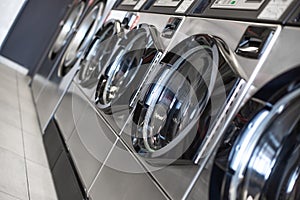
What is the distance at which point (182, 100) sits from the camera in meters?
1.50

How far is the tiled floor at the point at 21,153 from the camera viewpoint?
2.29 metres

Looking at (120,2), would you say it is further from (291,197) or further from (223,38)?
(291,197)

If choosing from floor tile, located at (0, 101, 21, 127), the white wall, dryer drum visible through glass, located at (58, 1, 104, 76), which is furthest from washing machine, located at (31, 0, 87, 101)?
the white wall

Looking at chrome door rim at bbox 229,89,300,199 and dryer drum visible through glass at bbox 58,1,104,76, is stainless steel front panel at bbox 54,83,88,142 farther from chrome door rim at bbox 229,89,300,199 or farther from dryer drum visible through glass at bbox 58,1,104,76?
chrome door rim at bbox 229,89,300,199

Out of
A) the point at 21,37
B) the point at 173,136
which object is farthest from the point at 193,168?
the point at 21,37

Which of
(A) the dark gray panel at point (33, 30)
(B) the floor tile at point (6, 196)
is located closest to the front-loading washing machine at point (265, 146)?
(B) the floor tile at point (6, 196)

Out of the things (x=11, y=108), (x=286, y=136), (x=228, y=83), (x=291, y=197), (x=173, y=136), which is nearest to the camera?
(x=286, y=136)

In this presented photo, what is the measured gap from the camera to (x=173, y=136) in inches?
55.3

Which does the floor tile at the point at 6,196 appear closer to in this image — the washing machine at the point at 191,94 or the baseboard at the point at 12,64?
the washing machine at the point at 191,94

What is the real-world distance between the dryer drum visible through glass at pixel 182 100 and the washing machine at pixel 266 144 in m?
0.10

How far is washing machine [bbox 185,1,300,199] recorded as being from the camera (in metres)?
1.00

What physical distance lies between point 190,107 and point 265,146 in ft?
1.30

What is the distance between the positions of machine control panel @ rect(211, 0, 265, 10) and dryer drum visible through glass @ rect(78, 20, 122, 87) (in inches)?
34.3

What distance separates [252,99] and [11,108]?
9.53 feet
